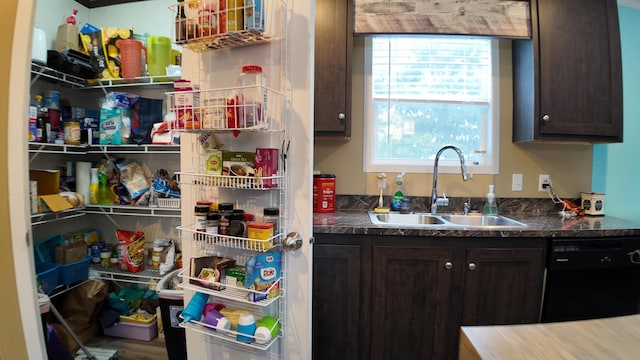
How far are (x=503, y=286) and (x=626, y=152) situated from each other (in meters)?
1.61

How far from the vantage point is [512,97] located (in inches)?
87.4

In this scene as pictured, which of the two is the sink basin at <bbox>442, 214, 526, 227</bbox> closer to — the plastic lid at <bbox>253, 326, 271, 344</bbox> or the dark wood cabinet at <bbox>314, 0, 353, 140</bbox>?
the dark wood cabinet at <bbox>314, 0, 353, 140</bbox>

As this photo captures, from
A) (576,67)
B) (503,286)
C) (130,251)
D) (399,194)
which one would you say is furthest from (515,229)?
(130,251)

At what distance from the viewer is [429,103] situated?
2283 millimetres

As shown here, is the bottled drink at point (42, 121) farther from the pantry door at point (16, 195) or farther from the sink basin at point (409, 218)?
the sink basin at point (409, 218)

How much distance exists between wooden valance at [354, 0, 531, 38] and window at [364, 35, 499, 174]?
28cm

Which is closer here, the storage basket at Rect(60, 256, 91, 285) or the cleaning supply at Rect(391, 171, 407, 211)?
the storage basket at Rect(60, 256, 91, 285)

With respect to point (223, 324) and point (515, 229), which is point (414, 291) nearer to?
point (515, 229)

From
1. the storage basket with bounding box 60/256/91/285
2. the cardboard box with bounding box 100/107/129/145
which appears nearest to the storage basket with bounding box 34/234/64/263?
the storage basket with bounding box 60/256/91/285

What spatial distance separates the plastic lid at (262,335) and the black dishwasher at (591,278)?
1.55 m

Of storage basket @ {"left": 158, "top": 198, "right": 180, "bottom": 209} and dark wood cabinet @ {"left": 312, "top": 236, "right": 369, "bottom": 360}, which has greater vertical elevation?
storage basket @ {"left": 158, "top": 198, "right": 180, "bottom": 209}

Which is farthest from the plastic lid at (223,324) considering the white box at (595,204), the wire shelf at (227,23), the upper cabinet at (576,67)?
the white box at (595,204)

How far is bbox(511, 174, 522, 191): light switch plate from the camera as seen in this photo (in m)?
2.26

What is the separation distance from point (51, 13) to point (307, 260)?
2620mm
